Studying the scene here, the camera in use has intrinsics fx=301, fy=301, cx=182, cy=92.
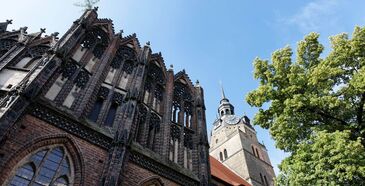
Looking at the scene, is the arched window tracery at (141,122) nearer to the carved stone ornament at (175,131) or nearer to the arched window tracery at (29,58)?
the carved stone ornament at (175,131)

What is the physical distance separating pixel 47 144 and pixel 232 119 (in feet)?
89.3

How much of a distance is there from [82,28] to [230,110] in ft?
93.1

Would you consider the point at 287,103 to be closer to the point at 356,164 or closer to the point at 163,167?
the point at 356,164

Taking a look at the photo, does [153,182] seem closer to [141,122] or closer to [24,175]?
[141,122]

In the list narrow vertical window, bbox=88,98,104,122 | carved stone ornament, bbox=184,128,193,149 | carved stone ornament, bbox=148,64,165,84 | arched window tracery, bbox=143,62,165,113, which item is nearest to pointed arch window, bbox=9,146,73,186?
narrow vertical window, bbox=88,98,104,122

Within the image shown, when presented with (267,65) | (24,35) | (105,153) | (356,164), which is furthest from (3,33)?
(356,164)

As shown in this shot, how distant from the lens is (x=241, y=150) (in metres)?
27.6

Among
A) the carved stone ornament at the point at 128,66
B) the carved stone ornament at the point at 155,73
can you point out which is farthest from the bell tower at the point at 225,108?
the carved stone ornament at the point at 128,66

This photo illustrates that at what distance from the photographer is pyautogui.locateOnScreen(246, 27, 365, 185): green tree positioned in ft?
31.4

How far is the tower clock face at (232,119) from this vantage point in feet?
108

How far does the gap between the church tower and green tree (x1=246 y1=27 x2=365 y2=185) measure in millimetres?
14476

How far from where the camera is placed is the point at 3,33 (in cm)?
1223

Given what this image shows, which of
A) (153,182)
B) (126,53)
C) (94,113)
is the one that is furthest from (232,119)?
(94,113)

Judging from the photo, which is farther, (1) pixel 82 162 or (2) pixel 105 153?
(2) pixel 105 153
